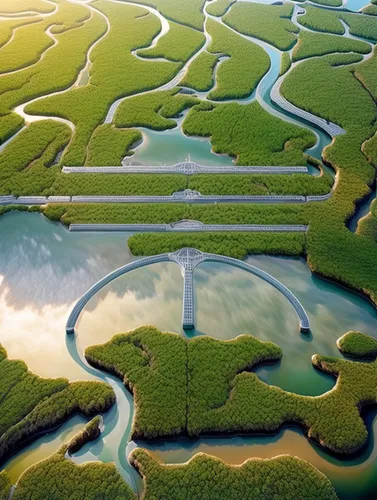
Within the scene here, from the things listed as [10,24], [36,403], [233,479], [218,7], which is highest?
[218,7]

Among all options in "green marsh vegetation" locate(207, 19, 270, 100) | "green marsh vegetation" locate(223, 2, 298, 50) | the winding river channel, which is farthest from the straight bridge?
"green marsh vegetation" locate(223, 2, 298, 50)

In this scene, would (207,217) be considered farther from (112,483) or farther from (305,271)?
(112,483)

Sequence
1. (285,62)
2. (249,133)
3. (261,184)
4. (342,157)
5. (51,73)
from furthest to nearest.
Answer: (285,62)
(51,73)
(249,133)
(342,157)
(261,184)

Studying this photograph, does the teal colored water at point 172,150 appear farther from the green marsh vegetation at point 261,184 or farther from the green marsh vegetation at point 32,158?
the green marsh vegetation at point 32,158

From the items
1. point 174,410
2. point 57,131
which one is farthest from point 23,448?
point 57,131

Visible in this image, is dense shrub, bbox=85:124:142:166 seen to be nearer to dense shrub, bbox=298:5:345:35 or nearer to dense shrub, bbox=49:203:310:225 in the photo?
dense shrub, bbox=49:203:310:225

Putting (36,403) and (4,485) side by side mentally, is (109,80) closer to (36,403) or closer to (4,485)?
(36,403)

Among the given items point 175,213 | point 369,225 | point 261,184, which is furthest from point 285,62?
point 175,213
